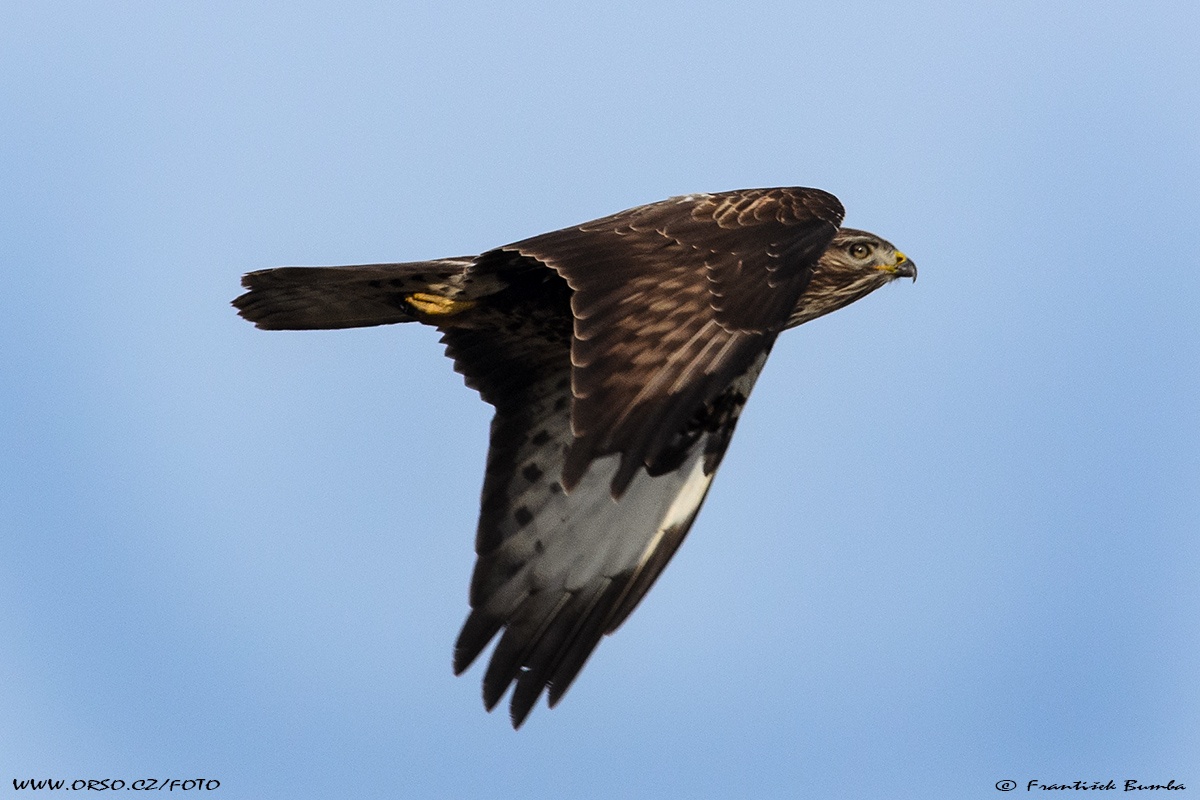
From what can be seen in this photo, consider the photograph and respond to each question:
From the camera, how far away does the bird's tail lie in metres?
8.97

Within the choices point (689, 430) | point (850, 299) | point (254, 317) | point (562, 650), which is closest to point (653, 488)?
point (689, 430)

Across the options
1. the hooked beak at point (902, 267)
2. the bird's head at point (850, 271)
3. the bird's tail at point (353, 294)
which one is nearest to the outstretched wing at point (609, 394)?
the bird's tail at point (353, 294)

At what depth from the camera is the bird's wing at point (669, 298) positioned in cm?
691

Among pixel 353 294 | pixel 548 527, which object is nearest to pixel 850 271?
pixel 548 527

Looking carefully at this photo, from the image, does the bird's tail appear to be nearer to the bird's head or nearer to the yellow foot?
the yellow foot

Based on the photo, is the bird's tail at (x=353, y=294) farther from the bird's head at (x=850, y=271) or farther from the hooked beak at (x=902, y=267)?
the hooked beak at (x=902, y=267)

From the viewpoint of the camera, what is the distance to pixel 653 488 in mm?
9227

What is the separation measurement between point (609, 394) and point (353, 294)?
2580 millimetres

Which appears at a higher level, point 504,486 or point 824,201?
point 824,201

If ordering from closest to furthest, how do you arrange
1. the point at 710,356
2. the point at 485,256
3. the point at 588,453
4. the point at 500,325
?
the point at 588,453 → the point at 710,356 → the point at 485,256 → the point at 500,325

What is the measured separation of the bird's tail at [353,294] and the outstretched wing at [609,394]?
0.29 metres

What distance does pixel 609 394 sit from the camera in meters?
6.98

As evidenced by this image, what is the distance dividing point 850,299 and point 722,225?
1.87 meters

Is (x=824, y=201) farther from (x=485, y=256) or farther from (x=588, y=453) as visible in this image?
(x=588, y=453)
